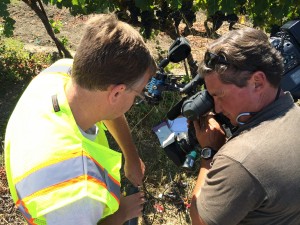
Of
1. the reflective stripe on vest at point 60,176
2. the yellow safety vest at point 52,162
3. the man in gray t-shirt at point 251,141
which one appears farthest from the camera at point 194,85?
the reflective stripe on vest at point 60,176

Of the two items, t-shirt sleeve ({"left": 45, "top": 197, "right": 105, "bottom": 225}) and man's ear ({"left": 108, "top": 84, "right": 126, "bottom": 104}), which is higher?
man's ear ({"left": 108, "top": 84, "right": 126, "bottom": 104})

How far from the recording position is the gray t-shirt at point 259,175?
5.55 feet

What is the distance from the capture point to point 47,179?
4.51 ft

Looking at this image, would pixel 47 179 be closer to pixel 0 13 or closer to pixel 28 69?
pixel 0 13

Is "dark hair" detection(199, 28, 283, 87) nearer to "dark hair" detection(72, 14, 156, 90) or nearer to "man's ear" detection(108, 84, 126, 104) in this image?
"dark hair" detection(72, 14, 156, 90)

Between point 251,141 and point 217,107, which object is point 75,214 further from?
point 217,107

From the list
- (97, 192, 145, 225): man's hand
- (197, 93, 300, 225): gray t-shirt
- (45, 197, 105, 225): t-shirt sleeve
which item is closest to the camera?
(45, 197, 105, 225): t-shirt sleeve

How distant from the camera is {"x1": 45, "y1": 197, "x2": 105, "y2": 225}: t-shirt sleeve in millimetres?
1340

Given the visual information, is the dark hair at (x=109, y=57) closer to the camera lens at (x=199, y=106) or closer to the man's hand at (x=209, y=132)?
the camera lens at (x=199, y=106)

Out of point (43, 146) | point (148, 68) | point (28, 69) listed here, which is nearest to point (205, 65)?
point (148, 68)

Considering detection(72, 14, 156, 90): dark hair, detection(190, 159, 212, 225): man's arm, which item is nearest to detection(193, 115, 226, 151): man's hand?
detection(190, 159, 212, 225): man's arm

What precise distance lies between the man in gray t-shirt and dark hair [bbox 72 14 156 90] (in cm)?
52

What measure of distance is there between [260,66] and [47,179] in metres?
1.16

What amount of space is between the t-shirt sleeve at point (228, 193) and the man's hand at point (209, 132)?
0.42 metres
